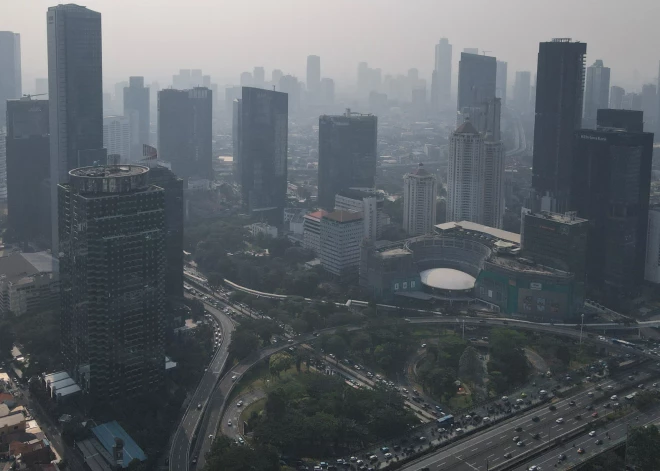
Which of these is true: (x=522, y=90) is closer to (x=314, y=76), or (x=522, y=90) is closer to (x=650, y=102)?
(x=314, y=76)

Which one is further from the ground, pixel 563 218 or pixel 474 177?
pixel 474 177

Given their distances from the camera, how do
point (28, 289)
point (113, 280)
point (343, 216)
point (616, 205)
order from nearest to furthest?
point (113, 280) < point (28, 289) < point (616, 205) < point (343, 216)

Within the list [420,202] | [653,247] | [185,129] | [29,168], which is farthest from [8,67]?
[653,247]

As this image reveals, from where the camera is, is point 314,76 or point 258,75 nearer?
point 258,75

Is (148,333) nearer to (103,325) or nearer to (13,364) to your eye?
(103,325)

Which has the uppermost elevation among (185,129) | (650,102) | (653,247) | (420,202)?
(650,102)

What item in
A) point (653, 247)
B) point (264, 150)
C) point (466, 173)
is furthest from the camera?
point (264, 150)
